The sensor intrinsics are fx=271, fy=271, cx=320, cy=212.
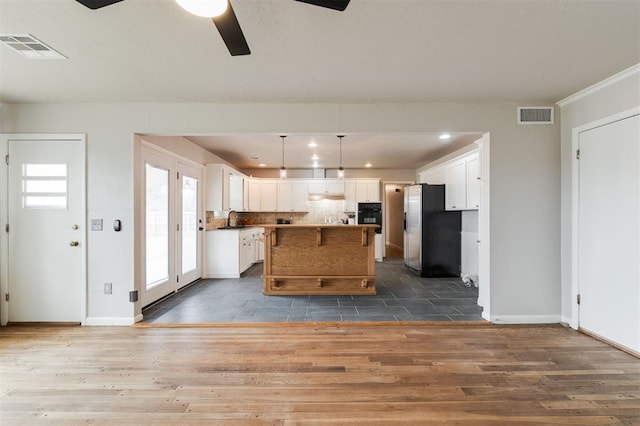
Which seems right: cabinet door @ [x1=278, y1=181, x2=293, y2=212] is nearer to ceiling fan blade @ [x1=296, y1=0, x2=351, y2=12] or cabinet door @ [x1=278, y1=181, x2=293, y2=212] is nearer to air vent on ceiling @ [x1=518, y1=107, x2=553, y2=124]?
air vent on ceiling @ [x1=518, y1=107, x2=553, y2=124]

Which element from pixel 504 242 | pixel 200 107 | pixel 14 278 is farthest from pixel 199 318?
pixel 504 242

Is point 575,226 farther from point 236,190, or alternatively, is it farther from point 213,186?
Result: point 236,190

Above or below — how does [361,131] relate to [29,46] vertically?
below

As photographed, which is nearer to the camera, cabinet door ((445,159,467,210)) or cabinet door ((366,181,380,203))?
cabinet door ((445,159,467,210))

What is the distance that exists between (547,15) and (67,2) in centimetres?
298

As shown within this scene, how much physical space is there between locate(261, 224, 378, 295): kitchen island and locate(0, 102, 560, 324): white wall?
1685 mm

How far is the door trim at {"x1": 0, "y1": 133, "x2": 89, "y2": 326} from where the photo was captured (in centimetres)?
309

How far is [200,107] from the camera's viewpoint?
3180 mm

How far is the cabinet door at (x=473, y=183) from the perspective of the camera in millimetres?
4414

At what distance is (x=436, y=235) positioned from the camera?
5402mm

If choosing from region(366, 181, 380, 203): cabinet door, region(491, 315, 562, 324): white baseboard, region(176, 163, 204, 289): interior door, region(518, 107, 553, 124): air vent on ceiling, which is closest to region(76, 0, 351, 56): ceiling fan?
region(518, 107, 553, 124): air vent on ceiling

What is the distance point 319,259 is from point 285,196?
3256mm

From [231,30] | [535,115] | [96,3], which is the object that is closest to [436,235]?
[535,115]

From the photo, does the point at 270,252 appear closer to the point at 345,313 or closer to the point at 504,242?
the point at 345,313
